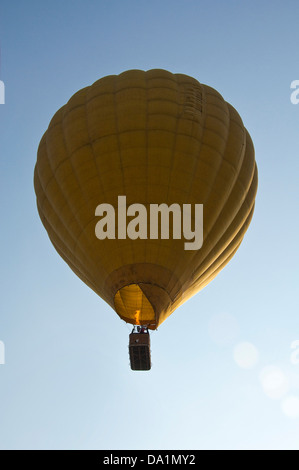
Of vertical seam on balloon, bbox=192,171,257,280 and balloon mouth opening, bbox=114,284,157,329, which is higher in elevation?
vertical seam on balloon, bbox=192,171,257,280

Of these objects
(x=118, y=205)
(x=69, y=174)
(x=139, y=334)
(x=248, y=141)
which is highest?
(x=248, y=141)

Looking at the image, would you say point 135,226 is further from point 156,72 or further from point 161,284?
point 156,72

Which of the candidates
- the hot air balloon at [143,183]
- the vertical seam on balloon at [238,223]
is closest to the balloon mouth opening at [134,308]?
the hot air balloon at [143,183]

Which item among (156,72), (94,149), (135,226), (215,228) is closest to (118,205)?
(135,226)

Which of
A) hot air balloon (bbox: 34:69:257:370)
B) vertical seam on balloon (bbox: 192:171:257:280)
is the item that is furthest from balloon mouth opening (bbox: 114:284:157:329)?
vertical seam on balloon (bbox: 192:171:257:280)

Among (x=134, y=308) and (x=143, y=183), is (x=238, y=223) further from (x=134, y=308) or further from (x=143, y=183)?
(x=134, y=308)

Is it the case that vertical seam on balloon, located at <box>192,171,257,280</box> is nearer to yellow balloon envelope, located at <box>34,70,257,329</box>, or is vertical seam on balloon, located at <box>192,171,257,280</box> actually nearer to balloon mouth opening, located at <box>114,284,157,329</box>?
yellow balloon envelope, located at <box>34,70,257,329</box>
